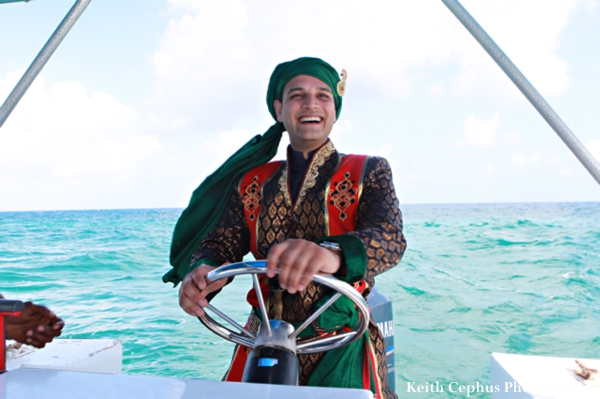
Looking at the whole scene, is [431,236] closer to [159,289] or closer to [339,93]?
[159,289]

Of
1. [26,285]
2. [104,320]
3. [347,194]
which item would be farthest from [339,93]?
[26,285]

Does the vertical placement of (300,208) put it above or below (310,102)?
below

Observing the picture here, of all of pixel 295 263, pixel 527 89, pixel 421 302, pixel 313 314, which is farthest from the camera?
pixel 421 302

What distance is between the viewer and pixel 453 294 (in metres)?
9.52

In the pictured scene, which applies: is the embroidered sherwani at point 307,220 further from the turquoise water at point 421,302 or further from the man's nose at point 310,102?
the turquoise water at point 421,302

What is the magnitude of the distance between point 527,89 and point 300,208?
37.6 inches

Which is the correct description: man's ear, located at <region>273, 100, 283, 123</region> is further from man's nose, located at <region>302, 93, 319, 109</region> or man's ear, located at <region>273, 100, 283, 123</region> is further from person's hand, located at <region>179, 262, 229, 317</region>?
person's hand, located at <region>179, 262, 229, 317</region>

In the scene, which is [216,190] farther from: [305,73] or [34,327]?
[34,327]

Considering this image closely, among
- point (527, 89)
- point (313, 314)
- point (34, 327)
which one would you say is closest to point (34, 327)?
point (34, 327)

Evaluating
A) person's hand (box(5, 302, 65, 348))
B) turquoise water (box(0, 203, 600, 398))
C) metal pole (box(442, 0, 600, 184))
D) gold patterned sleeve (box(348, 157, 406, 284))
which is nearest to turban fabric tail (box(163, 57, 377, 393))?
gold patterned sleeve (box(348, 157, 406, 284))

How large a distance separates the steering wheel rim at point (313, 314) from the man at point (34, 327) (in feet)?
1.53

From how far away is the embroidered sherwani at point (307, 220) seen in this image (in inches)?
53.3

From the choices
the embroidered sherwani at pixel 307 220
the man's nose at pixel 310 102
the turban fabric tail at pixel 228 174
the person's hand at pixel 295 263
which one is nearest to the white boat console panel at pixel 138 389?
the person's hand at pixel 295 263

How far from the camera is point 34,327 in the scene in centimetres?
140
